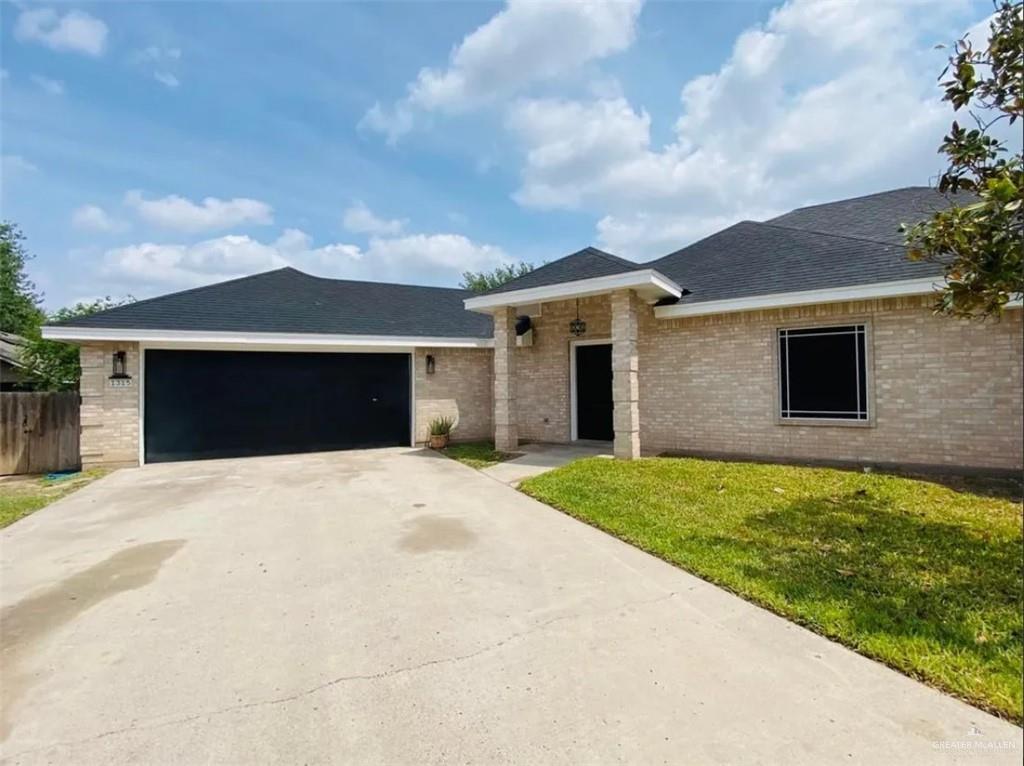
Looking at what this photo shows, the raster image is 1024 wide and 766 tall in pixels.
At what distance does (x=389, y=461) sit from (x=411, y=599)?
22.5ft

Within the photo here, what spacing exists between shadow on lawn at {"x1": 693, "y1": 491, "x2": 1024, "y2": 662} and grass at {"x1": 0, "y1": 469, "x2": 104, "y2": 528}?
8716mm

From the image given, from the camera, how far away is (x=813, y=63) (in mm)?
5113

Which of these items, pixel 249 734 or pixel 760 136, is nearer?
pixel 249 734

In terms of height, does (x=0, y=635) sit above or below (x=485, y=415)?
below

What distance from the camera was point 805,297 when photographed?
805cm

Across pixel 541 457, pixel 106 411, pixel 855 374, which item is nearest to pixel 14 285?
pixel 106 411

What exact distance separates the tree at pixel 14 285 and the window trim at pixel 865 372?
104 feet

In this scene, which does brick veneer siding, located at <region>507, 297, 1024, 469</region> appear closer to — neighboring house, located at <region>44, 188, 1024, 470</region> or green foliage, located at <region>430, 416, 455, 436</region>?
neighboring house, located at <region>44, 188, 1024, 470</region>

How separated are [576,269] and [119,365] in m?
9.56

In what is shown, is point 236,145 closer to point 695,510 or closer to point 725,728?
point 695,510

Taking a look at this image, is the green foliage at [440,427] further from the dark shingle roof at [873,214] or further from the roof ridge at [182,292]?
the dark shingle roof at [873,214]

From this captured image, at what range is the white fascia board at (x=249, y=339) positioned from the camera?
9.47m

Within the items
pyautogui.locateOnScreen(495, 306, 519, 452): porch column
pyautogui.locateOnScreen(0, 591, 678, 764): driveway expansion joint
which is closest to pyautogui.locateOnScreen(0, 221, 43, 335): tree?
pyautogui.locateOnScreen(495, 306, 519, 452): porch column

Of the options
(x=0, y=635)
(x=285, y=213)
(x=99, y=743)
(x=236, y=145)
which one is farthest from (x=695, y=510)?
(x=285, y=213)
